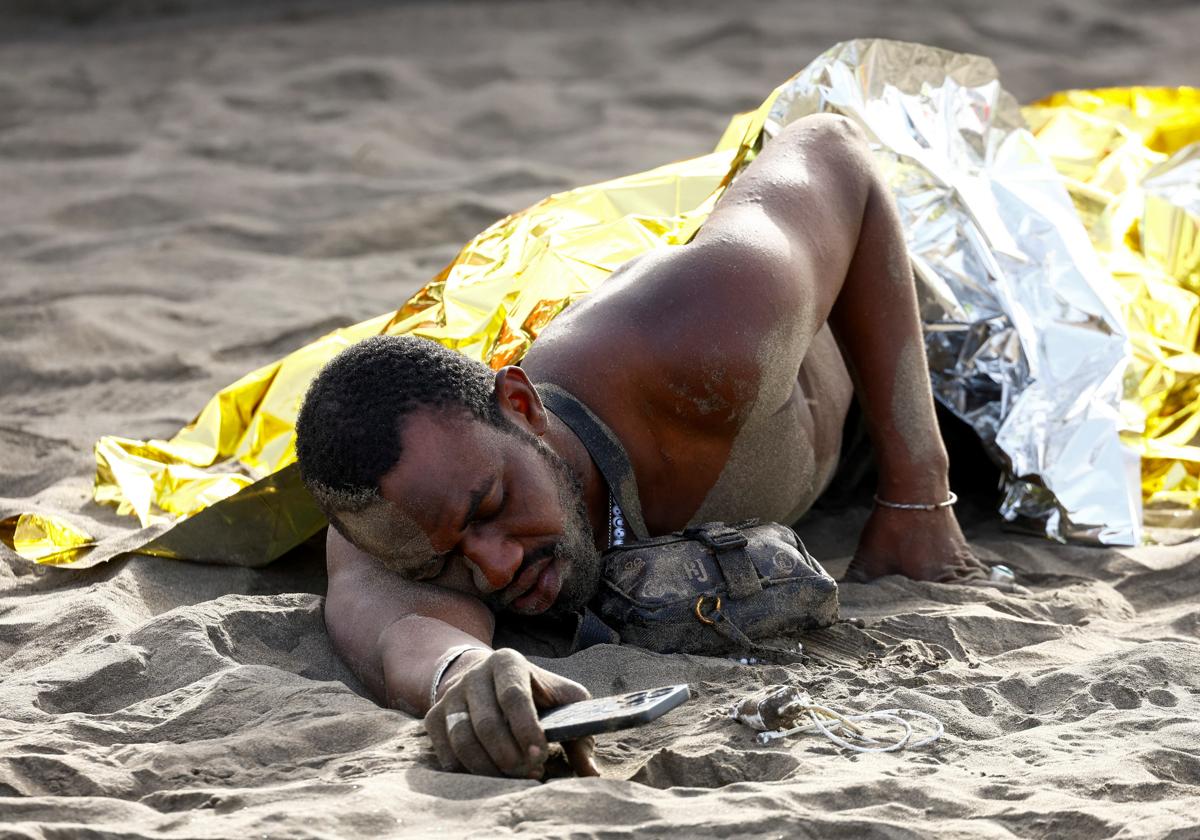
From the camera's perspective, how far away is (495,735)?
170 centimetres

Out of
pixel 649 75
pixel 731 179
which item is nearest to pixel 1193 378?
pixel 731 179

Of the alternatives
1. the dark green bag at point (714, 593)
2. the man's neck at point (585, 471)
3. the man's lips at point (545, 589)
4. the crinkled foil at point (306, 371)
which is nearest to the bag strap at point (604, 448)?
the man's neck at point (585, 471)

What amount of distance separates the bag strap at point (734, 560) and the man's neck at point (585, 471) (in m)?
0.20

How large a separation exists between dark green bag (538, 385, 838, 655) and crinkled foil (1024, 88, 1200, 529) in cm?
105

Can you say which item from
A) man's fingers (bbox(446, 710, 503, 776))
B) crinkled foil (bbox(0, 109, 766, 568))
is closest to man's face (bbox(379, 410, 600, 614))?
man's fingers (bbox(446, 710, 503, 776))

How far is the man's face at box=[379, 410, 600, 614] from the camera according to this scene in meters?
2.01

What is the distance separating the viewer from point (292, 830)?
156 cm

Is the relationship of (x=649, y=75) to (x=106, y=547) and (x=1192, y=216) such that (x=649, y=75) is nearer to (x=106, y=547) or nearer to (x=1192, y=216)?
(x=1192, y=216)

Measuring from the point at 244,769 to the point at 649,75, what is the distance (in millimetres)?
4716

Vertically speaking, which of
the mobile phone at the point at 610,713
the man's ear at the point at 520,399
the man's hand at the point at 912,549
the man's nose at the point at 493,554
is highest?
the man's ear at the point at 520,399

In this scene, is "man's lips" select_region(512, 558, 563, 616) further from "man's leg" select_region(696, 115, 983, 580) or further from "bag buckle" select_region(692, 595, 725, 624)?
"man's leg" select_region(696, 115, 983, 580)

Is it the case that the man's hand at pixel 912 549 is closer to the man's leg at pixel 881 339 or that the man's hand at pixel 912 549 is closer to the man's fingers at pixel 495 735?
the man's leg at pixel 881 339

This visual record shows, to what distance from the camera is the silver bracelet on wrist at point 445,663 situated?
1.90m

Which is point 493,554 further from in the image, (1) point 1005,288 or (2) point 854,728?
(1) point 1005,288
